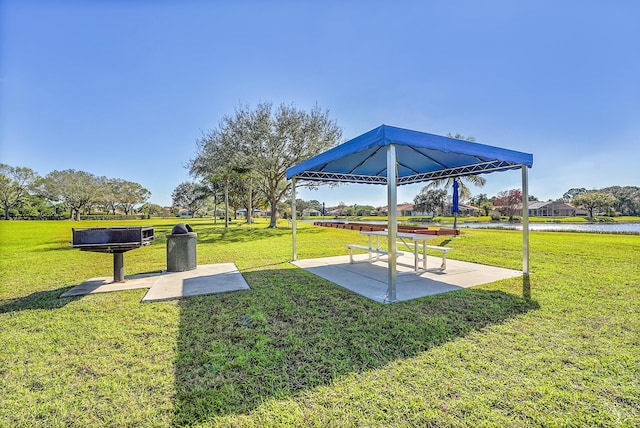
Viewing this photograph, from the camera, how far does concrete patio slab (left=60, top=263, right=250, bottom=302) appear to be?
4.50 m

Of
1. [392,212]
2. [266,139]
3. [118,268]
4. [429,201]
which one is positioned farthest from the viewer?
[429,201]

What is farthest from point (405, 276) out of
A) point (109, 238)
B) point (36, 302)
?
point (36, 302)

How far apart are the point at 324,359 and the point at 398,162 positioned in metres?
6.38

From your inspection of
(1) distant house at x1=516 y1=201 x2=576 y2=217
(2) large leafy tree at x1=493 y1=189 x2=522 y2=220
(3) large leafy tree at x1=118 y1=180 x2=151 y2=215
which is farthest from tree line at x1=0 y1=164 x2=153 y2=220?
(1) distant house at x1=516 y1=201 x2=576 y2=217

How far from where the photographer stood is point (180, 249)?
20.0 feet

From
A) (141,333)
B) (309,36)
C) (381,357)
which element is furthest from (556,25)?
(141,333)

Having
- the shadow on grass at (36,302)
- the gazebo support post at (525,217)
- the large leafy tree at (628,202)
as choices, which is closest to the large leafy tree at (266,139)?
the shadow on grass at (36,302)

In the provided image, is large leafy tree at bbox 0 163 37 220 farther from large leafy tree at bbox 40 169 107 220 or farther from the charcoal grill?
the charcoal grill

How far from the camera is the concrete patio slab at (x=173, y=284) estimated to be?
450 cm

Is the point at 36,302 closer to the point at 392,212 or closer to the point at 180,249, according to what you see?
the point at 180,249

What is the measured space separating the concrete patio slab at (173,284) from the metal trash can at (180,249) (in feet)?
0.58

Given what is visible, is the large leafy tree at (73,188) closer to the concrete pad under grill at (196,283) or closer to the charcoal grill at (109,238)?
the concrete pad under grill at (196,283)

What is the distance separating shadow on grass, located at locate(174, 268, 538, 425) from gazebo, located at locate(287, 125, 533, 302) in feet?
2.98

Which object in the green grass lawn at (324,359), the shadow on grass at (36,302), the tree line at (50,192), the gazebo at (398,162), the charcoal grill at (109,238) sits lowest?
the shadow on grass at (36,302)
